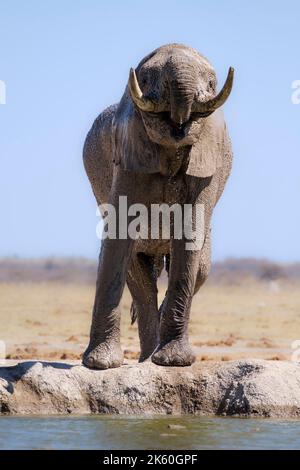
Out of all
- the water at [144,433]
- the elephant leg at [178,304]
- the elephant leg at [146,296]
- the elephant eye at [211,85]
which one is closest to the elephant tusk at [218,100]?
the elephant eye at [211,85]

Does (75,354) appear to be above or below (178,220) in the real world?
below

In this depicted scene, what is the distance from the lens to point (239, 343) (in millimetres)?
18984

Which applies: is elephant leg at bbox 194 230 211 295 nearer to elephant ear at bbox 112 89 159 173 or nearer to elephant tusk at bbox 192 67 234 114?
elephant ear at bbox 112 89 159 173

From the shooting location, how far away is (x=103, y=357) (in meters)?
10.2

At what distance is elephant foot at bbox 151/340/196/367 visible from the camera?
10.3 m

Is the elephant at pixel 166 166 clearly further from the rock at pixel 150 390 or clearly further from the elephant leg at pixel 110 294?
the rock at pixel 150 390

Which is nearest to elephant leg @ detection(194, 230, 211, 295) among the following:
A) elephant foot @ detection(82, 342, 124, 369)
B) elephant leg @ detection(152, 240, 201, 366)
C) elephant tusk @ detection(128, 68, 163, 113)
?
elephant leg @ detection(152, 240, 201, 366)

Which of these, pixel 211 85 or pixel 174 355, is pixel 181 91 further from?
pixel 174 355

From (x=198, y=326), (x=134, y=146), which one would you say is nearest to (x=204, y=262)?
(x=134, y=146)

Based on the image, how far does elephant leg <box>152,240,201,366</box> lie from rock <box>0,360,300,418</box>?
9.1 inches

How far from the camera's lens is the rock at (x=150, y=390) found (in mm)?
9812
